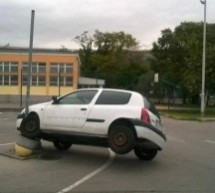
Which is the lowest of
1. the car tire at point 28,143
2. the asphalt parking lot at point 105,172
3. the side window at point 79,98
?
the asphalt parking lot at point 105,172

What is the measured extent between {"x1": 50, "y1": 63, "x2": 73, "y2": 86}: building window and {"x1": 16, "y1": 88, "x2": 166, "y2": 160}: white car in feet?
192

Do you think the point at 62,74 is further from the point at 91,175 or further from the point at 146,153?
the point at 91,175

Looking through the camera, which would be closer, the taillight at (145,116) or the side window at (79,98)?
the taillight at (145,116)

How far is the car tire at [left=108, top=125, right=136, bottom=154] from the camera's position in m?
12.8

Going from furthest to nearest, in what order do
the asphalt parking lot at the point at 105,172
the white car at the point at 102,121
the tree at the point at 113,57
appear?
the tree at the point at 113,57 → the white car at the point at 102,121 → the asphalt parking lot at the point at 105,172

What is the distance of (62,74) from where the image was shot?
74000 mm

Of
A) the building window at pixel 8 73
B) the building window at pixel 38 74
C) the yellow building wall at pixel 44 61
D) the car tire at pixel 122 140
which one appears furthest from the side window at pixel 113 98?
the building window at pixel 8 73

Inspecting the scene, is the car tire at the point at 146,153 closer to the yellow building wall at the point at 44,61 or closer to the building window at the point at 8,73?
the yellow building wall at the point at 44,61

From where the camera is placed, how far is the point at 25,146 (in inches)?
554

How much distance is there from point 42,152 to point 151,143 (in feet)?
10.7

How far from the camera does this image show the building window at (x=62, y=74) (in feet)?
241

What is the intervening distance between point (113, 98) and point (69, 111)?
1.20 meters

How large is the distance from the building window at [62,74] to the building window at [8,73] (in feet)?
15.4

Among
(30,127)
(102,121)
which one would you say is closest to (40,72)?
(30,127)
